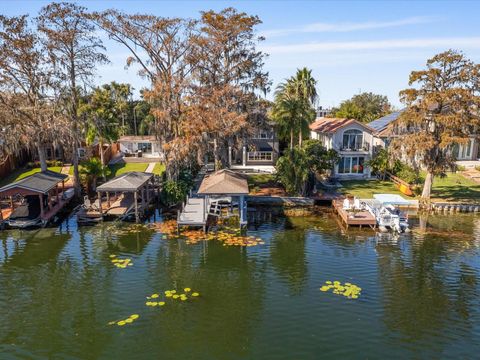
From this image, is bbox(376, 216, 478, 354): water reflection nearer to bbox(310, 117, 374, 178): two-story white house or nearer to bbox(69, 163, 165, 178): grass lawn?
bbox(310, 117, 374, 178): two-story white house

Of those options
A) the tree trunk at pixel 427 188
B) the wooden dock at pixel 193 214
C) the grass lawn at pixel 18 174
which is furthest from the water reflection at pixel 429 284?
the grass lawn at pixel 18 174

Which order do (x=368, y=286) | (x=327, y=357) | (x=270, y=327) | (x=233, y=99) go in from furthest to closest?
(x=233, y=99)
(x=368, y=286)
(x=270, y=327)
(x=327, y=357)

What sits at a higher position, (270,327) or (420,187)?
(420,187)

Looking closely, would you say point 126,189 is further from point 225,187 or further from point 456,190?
point 456,190

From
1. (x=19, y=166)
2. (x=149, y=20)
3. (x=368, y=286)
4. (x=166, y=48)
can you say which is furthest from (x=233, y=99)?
(x=19, y=166)

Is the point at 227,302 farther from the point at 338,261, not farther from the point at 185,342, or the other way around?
the point at 338,261

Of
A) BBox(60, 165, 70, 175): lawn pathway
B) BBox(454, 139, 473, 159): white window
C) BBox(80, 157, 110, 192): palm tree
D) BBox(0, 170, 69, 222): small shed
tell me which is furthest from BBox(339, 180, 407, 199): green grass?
BBox(60, 165, 70, 175): lawn pathway
